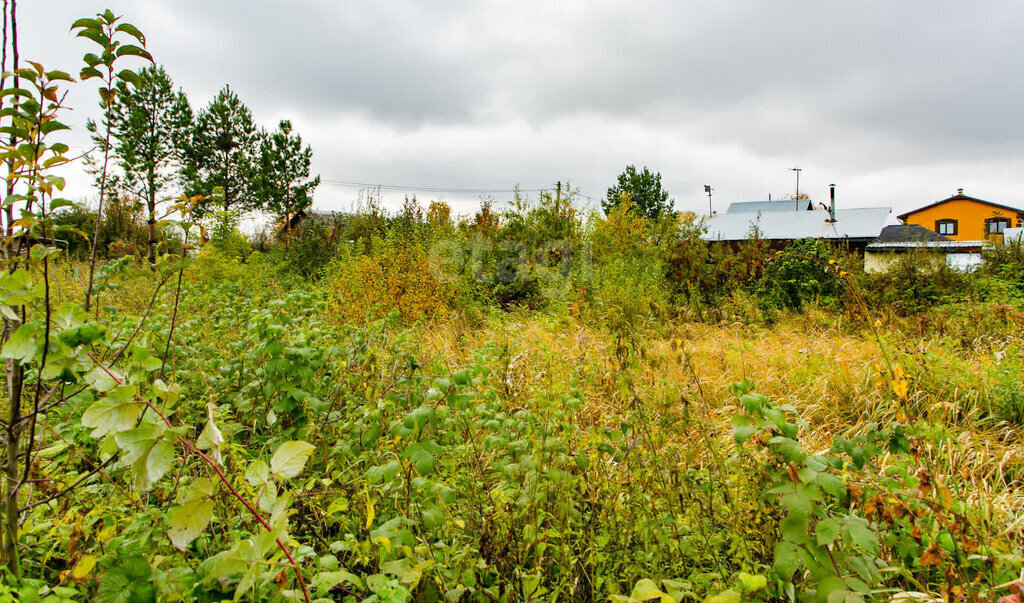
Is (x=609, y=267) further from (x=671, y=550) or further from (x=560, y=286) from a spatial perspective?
(x=671, y=550)

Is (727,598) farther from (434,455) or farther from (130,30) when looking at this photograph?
(130,30)

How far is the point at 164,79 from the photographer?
1761 centimetres

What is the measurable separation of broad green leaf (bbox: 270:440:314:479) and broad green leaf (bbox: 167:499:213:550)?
11 cm

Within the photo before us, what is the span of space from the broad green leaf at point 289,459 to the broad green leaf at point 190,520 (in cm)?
11

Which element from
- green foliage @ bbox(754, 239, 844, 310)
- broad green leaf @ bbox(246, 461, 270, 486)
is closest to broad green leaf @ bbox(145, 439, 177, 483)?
broad green leaf @ bbox(246, 461, 270, 486)

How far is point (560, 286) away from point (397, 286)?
2.78 m

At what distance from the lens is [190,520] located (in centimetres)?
80

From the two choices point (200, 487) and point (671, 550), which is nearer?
point (200, 487)

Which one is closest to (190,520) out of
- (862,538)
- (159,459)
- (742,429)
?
(159,459)

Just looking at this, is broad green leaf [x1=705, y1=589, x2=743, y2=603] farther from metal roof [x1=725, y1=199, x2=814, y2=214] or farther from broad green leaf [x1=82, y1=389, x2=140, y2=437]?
metal roof [x1=725, y1=199, x2=814, y2=214]

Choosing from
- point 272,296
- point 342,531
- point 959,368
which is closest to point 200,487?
point 342,531

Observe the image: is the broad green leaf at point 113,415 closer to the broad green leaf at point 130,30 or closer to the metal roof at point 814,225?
the broad green leaf at point 130,30

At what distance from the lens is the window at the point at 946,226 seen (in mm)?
38406

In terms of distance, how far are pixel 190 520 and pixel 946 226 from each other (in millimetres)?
50688
